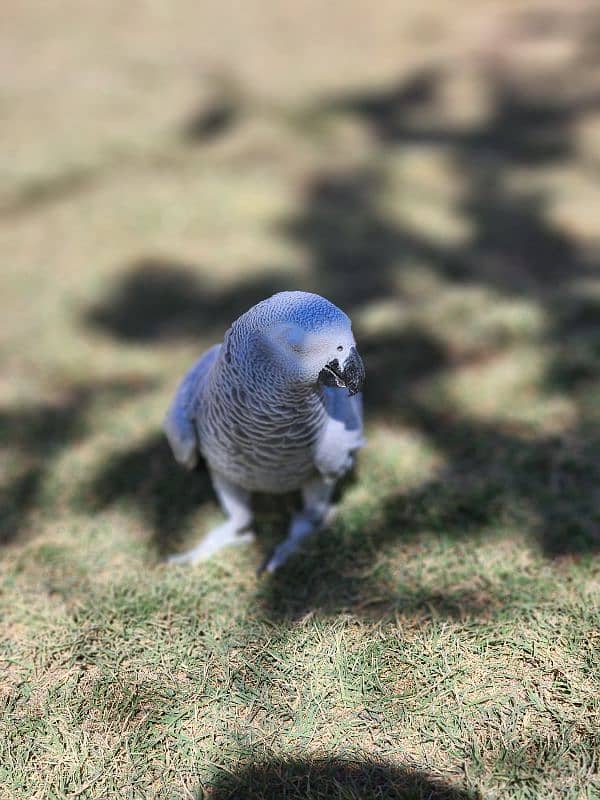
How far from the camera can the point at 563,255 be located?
5344 mm

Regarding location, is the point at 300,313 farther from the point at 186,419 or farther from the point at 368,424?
the point at 368,424

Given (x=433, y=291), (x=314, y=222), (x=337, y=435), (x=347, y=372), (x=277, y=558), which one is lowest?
(x=433, y=291)

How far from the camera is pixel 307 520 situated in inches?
122

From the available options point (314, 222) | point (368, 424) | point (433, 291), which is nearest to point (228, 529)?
point (368, 424)

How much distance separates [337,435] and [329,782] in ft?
3.90

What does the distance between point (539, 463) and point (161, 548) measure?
1.86 metres

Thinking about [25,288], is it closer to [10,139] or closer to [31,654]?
[10,139]

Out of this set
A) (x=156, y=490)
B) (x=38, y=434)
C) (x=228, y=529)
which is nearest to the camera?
(x=228, y=529)

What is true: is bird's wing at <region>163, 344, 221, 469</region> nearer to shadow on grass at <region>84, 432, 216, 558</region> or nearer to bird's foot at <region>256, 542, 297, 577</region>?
shadow on grass at <region>84, 432, 216, 558</region>

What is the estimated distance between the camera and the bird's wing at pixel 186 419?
2.77 metres

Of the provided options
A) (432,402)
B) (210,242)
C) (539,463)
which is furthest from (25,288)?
(539,463)

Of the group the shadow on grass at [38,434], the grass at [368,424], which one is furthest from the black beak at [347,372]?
the shadow on grass at [38,434]

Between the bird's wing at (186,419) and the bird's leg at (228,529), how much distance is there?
0.19 meters

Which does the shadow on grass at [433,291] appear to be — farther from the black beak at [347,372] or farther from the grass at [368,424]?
the black beak at [347,372]
